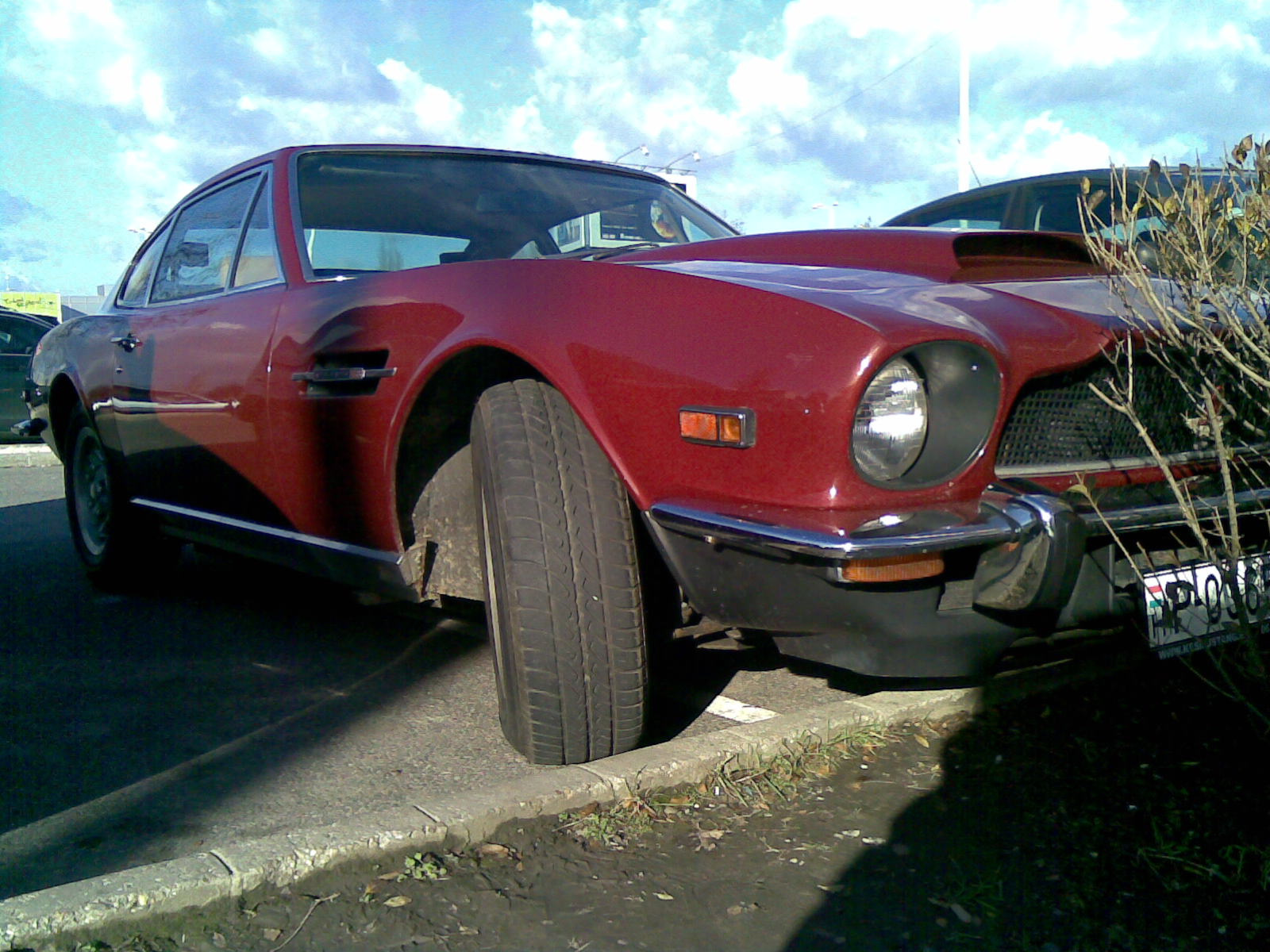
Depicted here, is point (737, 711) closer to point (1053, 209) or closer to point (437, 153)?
point (437, 153)

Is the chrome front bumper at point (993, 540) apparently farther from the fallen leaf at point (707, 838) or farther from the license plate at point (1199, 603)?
the fallen leaf at point (707, 838)

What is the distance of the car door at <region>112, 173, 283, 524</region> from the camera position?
3.26 metres

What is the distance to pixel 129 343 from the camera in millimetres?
4074

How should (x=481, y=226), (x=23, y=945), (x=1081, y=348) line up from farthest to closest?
1. (x=481, y=226)
2. (x=1081, y=348)
3. (x=23, y=945)

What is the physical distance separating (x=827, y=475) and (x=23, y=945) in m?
1.45

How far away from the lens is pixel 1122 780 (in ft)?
7.84

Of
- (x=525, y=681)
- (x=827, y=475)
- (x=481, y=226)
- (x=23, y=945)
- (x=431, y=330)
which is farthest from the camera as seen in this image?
(x=481, y=226)

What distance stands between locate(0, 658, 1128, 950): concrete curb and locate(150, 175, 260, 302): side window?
7.17ft

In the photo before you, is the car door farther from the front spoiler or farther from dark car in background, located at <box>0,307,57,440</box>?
dark car in background, located at <box>0,307,57,440</box>

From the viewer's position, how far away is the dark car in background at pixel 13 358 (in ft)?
38.3

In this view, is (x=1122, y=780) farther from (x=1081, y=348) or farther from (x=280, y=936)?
(x=280, y=936)

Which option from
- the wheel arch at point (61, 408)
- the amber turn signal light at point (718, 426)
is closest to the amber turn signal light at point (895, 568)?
the amber turn signal light at point (718, 426)

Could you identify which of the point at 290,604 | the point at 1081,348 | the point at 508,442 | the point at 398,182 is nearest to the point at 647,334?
the point at 508,442

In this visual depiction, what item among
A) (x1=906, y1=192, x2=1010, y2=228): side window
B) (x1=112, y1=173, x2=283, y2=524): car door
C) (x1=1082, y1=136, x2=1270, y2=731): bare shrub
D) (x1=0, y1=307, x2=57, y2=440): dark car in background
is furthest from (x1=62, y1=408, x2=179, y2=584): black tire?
(x1=0, y1=307, x2=57, y2=440): dark car in background
